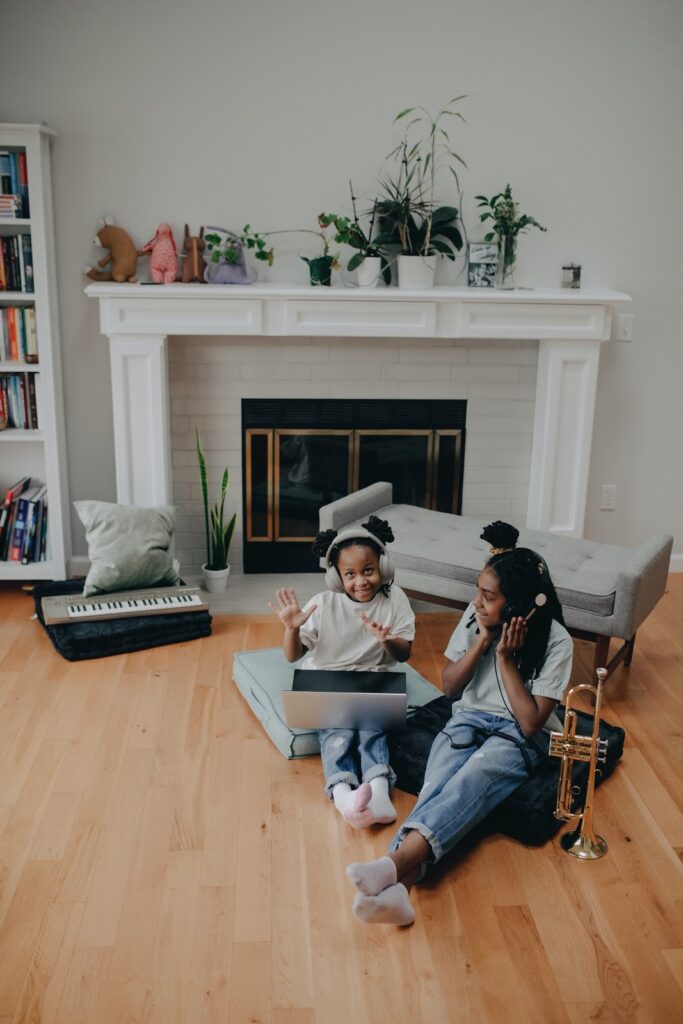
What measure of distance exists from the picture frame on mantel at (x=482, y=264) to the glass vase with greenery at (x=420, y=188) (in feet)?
0.25

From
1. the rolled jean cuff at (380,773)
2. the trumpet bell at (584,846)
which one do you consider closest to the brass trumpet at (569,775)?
the trumpet bell at (584,846)

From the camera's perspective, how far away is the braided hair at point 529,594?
8.93ft

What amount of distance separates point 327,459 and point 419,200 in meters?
1.21

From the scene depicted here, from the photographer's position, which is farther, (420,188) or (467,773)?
(420,188)

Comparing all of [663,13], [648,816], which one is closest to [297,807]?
[648,816]

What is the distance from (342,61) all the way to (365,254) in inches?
30.8

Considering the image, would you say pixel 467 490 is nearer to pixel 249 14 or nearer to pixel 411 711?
pixel 411 711

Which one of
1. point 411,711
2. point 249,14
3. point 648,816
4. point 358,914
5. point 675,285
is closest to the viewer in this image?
point 358,914

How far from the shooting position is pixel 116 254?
4121 millimetres

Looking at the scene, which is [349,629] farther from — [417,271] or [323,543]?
[417,271]

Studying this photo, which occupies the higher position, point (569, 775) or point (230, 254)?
point (230, 254)

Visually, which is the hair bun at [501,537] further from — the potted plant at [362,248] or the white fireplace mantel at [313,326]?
the potted plant at [362,248]

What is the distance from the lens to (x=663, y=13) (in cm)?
411

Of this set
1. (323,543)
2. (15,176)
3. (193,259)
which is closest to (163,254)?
(193,259)
